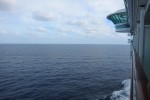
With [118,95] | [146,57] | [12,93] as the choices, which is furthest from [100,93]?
[146,57]

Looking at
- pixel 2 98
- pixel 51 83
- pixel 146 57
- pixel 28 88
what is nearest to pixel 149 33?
pixel 146 57

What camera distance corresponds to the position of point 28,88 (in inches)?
1283

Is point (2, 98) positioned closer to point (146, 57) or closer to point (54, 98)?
point (54, 98)

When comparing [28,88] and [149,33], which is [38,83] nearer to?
[28,88]

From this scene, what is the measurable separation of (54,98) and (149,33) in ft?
64.5

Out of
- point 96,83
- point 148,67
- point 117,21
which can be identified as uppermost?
point 117,21

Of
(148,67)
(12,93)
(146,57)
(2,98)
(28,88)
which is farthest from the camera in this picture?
(28,88)

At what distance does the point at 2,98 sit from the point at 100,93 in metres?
14.3

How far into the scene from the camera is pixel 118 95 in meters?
27.2

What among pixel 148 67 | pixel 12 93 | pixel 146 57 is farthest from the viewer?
pixel 12 93

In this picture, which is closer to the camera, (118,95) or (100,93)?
(118,95)

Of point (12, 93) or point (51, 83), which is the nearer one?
point (12, 93)

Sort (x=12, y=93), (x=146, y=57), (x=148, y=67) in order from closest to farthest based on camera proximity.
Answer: (x=148, y=67) < (x=146, y=57) < (x=12, y=93)

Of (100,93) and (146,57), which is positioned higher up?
(146,57)
